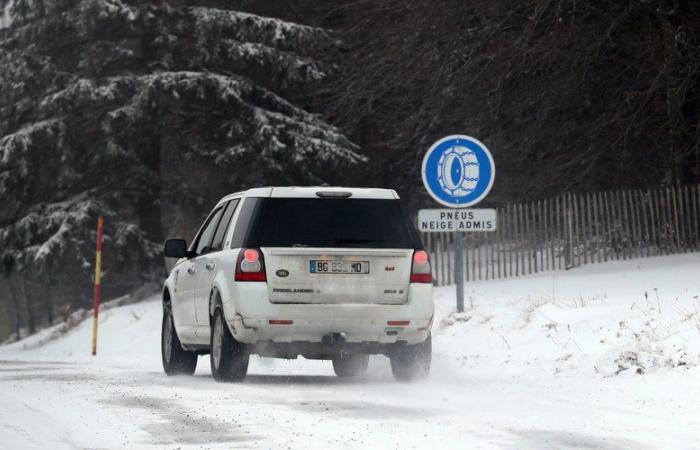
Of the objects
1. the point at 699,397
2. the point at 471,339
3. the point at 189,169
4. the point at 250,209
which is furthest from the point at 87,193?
the point at 699,397

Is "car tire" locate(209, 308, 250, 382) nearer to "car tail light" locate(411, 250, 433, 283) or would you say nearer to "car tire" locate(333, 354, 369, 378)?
"car tail light" locate(411, 250, 433, 283)

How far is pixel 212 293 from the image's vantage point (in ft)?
44.8

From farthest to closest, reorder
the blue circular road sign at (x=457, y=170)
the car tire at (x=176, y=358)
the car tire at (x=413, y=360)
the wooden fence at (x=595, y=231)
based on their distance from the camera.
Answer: the wooden fence at (x=595, y=231) → the blue circular road sign at (x=457, y=170) → the car tire at (x=176, y=358) → the car tire at (x=413, y=360)

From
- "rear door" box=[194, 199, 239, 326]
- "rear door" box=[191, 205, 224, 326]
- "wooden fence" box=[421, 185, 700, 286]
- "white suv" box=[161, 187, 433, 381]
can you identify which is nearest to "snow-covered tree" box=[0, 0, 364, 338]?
"wooden fence" box=[421, 185, 700, 286]

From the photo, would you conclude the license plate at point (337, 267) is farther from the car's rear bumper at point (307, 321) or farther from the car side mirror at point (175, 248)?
the car side mirror at point (175, 248)

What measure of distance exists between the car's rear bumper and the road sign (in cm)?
472

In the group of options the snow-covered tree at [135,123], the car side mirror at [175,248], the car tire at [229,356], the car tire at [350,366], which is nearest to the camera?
the car tire at [229,356]

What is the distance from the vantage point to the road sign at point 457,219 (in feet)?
57.8

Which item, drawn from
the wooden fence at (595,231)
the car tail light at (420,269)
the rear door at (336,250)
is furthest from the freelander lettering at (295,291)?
the wooden fence at (595,231)

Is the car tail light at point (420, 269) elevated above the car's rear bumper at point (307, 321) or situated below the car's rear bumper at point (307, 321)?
above

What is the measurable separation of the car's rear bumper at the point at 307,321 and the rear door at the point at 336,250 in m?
0.08

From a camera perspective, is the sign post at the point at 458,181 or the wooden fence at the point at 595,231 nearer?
the sign post at the point at 458,181

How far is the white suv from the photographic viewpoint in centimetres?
1280

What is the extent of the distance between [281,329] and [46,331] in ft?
70.2
